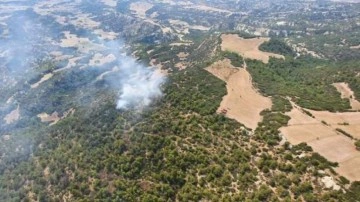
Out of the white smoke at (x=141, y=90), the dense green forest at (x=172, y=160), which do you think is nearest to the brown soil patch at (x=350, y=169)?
the dense green forest at (x=172, y=160)

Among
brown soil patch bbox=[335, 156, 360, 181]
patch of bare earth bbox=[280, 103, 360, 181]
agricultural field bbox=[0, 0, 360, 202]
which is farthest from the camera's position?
patch of bare earth bbox=[280, 103, 360, 181]

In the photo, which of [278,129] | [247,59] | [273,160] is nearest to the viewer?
[273,160]

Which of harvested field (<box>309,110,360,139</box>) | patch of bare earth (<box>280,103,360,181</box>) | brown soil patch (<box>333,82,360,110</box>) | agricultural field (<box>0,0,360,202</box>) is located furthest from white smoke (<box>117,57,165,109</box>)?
brown soil patch (<box>333,82,360,110</box>)

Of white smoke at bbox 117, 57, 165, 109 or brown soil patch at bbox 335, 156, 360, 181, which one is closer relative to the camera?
brown soil patch at bbox 335, 156, 360, 181

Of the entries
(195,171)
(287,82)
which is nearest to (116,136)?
(195,171)

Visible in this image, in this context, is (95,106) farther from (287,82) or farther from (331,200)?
(331,200)

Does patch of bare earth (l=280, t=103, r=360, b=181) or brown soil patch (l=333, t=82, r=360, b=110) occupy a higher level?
patch of bare earth (l=280, t=103, r=360, b=181)

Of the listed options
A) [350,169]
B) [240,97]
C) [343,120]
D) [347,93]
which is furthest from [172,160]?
[347,93]

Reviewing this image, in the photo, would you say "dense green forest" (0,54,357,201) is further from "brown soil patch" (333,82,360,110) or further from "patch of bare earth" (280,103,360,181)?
"brown soil patch" (333,82,360,110)
